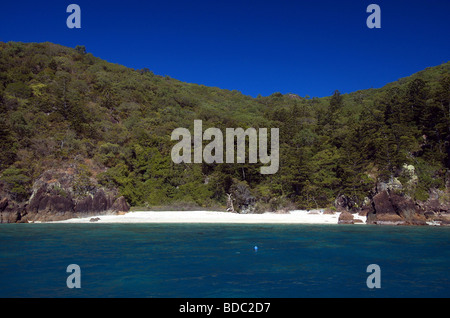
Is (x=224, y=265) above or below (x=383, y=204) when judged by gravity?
below

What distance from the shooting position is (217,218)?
34.7m

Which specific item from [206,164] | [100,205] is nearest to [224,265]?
[100,205]

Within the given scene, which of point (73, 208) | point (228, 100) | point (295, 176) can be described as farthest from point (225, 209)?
point (228, 100)

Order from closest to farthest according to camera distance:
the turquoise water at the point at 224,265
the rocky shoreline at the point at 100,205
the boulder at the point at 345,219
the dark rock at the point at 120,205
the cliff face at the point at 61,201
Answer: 1. the turquoise water at the point at 224,265
2. the rocky shoreline at the point at 100,205
3. the boulder at the point at 345,219
4. the cliff face at the point at 61,201
5. the dark rock at the point at 120,205

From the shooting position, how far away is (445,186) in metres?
32.9

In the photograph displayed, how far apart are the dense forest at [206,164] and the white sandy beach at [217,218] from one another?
9.97 ft

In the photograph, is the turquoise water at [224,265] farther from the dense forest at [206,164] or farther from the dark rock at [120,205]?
the dark rock at [120,205]

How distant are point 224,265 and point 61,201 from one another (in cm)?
2802

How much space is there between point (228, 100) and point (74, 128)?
51.6 m

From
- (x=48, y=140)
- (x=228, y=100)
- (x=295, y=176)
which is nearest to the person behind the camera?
(x=295, y=176)

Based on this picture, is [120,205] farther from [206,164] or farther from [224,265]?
[224,265]

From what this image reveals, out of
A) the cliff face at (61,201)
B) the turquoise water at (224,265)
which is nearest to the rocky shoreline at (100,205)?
the cliff face at (61,201)

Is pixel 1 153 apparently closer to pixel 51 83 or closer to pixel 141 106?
pixel 51 83

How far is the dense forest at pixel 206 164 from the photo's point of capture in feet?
117
